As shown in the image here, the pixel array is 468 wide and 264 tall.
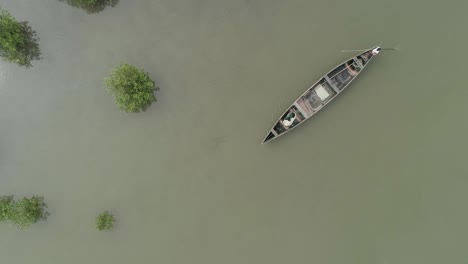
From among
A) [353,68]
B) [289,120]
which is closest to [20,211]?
[289,120]

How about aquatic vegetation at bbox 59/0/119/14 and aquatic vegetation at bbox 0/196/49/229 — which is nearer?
aquatic vegetation at bbox 0/196/49/229

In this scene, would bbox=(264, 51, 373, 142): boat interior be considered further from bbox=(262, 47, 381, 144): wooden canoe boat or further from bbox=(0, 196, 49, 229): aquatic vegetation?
bbox=(0, 196, 49, 229): aquatic vegetation

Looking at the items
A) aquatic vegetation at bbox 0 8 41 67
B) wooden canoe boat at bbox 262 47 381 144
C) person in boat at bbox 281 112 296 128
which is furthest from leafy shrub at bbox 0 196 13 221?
person in boat at bbox 281 112 296 128

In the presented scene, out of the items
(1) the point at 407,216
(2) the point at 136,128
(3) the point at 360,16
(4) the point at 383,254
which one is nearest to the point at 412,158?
(1) the point at 407,216

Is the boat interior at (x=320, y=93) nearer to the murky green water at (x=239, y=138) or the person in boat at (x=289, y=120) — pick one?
the person in boat at (x=289, y=120)

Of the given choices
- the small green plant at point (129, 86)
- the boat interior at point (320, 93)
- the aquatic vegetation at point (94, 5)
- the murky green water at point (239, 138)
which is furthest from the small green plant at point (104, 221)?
the aquatic vegetation at point (94, 5)

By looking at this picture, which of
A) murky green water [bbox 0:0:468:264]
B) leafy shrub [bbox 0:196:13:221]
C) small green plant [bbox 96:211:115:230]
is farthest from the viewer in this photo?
murky green water [bbox 0:0:468:264]
